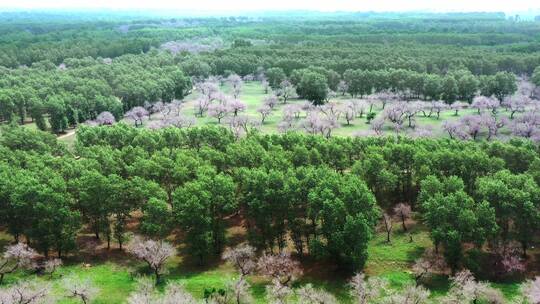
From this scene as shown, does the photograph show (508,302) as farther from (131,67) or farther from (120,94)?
(131,67)

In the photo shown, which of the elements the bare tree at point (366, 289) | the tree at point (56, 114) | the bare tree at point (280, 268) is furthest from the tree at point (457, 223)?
the tree at point (56, 114)

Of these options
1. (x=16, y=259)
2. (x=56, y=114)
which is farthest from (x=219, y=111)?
(x=16, y=259)

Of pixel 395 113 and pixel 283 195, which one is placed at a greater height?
pixel 283 195

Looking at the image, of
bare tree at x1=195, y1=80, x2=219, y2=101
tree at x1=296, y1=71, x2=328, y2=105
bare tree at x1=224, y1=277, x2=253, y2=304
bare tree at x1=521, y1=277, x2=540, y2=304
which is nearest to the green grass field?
tree at x1=296, y1=71, x2=328, y2=105

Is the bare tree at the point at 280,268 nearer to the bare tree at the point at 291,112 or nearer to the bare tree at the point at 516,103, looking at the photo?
the bare tree at the point at 291,112

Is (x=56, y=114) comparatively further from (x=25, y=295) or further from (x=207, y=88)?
(x=25, y=295)

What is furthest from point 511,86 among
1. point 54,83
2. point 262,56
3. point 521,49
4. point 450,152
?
point 54,83

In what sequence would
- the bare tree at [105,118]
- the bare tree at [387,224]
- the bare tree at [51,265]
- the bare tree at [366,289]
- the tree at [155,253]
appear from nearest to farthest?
the bare tree at [366,289]
the tree at [155,253]
the bare tree at [51,265]
the bare tree at [387,224]
the bare tree at [105,118]
